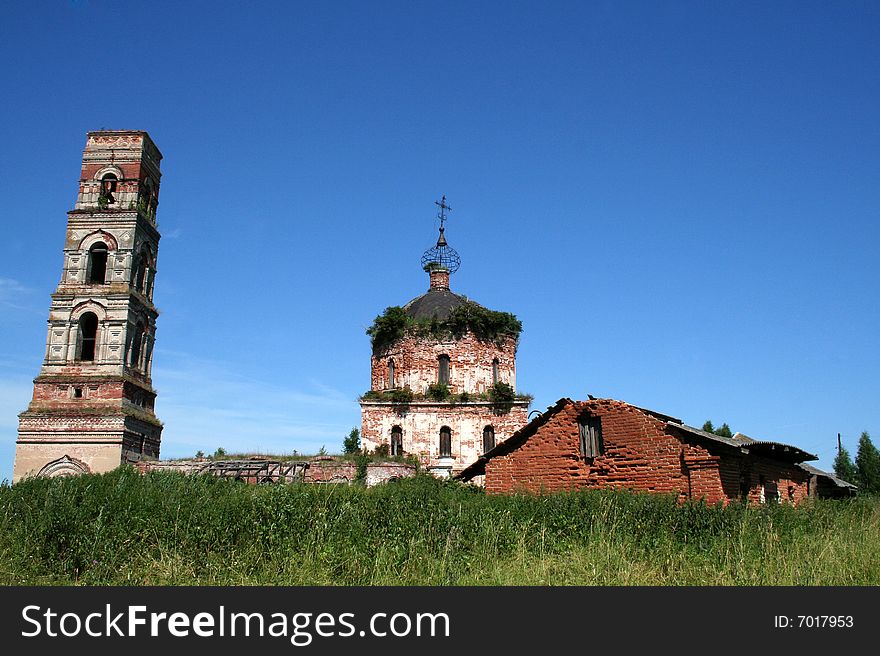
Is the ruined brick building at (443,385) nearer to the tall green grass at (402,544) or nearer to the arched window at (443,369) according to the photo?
the arched window at (443,369)

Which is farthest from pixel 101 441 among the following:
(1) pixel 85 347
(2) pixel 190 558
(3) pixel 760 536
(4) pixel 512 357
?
(3) pixel 760 536

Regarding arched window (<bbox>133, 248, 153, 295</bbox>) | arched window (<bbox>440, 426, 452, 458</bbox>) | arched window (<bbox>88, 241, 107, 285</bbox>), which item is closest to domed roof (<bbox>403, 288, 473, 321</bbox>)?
arched window (<bbox>440, 426, 452, 458</bbox>)

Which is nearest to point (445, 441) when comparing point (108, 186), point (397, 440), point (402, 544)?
point (397, 440)

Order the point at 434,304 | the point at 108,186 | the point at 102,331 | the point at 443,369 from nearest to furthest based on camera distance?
1. the point at 102,331
2. the point at 108,186
3. the point at 443,369
4. the point at 434,304

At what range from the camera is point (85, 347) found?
29859 mm

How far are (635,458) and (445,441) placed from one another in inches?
641

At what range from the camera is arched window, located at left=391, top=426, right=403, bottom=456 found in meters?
32.4

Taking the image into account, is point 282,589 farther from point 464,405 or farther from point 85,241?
point 85,241

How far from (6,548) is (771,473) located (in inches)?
673

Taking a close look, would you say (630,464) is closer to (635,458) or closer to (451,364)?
(635,458)

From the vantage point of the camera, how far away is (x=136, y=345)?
30312 mm

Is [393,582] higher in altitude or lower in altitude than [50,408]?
lower

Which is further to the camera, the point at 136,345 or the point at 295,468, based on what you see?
the point at 136,345

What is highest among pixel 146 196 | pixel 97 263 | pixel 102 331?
pixel 146 196
